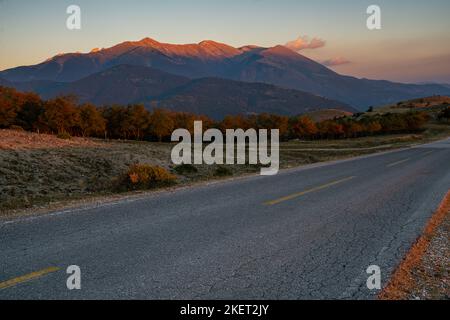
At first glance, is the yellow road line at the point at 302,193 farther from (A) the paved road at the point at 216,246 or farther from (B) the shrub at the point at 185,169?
(B) the shrub at the point at 185,169

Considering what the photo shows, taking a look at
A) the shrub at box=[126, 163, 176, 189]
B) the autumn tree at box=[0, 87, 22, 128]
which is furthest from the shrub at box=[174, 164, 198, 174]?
the autumn tree at box=[0, 87, 22, 128]

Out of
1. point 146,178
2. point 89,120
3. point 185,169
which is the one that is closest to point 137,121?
point 89,120

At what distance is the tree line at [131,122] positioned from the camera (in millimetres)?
58812

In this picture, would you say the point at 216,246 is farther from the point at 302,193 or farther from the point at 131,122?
the point at 131,122

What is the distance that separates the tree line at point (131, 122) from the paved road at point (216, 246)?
122 ft

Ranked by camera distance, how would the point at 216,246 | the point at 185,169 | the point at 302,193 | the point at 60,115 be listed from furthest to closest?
the point at 60,115 < the point at 185,169 < the point at 302,193 < the point at 216,246

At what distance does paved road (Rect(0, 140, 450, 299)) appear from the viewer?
Answer: 4.52 meters

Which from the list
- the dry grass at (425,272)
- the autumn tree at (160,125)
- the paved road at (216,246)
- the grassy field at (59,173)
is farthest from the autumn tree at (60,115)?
the dry grass at (425,272)

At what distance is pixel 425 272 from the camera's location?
523 cm

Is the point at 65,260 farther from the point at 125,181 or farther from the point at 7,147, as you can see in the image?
the point at 7,147

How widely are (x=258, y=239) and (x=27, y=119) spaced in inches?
2454

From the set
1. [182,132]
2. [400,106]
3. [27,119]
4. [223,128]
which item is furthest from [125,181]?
[400,106]

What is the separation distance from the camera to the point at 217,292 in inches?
173

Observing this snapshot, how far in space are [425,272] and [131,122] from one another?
75993 millimetres
